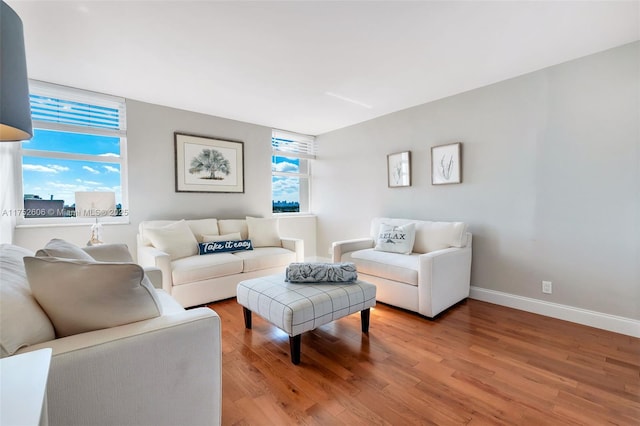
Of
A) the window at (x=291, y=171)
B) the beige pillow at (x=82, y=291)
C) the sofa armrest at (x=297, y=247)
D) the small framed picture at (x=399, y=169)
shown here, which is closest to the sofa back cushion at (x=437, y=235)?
the small framed picture at (x=399, y=169)

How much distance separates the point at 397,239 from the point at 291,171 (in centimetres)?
248

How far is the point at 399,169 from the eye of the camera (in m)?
3.82

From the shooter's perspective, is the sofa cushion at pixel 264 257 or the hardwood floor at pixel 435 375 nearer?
the hardwood floor at pixel 435 375

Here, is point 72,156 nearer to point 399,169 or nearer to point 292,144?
point 292,144

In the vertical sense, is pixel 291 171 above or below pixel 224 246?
above

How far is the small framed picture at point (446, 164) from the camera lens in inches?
128

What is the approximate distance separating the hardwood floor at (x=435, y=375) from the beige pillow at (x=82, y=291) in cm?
83

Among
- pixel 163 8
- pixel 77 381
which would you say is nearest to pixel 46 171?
pixel 163 8

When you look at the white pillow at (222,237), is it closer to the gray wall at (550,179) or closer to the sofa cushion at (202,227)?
the sofa cushion at (202,227)

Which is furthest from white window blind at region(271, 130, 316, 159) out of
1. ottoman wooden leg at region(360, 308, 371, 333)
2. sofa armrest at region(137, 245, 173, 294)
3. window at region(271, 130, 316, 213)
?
ottoman wooden leg at region(360, 308, 371, 333)

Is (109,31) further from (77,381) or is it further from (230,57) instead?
(77,381)

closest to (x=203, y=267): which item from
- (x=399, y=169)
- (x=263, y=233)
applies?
(x=263, y=233)

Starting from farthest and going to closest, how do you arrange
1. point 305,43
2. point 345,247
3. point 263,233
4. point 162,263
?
1. point 263,233
2. point 345,247
3. point 162,263
4. point 305,43

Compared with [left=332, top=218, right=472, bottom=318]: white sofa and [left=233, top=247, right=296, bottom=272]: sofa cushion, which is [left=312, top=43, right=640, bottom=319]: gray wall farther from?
[left=233, top=247, right=296, bottom=272]: sofa cushion
